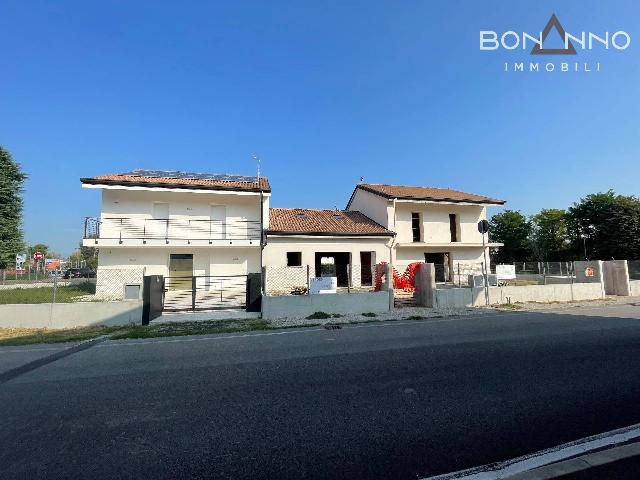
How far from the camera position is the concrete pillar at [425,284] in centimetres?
1286

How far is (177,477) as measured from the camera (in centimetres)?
244

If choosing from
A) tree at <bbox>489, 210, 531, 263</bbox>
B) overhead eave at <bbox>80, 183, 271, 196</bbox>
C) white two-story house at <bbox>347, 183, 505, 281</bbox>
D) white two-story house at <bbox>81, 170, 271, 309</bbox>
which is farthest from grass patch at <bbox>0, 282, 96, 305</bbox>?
tree at <bbox>489, 210, 531, 263</bbox>

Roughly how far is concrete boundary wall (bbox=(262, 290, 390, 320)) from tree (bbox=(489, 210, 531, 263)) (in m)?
36.7

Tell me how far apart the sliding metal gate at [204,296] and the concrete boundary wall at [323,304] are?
1.70m

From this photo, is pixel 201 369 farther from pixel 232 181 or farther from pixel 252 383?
pixel 232 181

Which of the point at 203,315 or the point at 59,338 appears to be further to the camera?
the point at 203,315

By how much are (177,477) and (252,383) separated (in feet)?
7.14

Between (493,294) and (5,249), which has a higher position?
(5,249)

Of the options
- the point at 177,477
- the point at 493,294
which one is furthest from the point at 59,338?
the point at 493,294

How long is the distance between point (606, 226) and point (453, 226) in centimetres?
2453

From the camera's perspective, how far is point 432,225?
2230cm

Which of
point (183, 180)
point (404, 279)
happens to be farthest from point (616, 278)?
point (183, 180)

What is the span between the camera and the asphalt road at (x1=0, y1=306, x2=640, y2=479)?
264 centimetres

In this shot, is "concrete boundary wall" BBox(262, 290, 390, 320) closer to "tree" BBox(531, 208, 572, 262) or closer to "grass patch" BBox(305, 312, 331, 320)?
"grass patch" BBox(305, 312, 331, 320)
